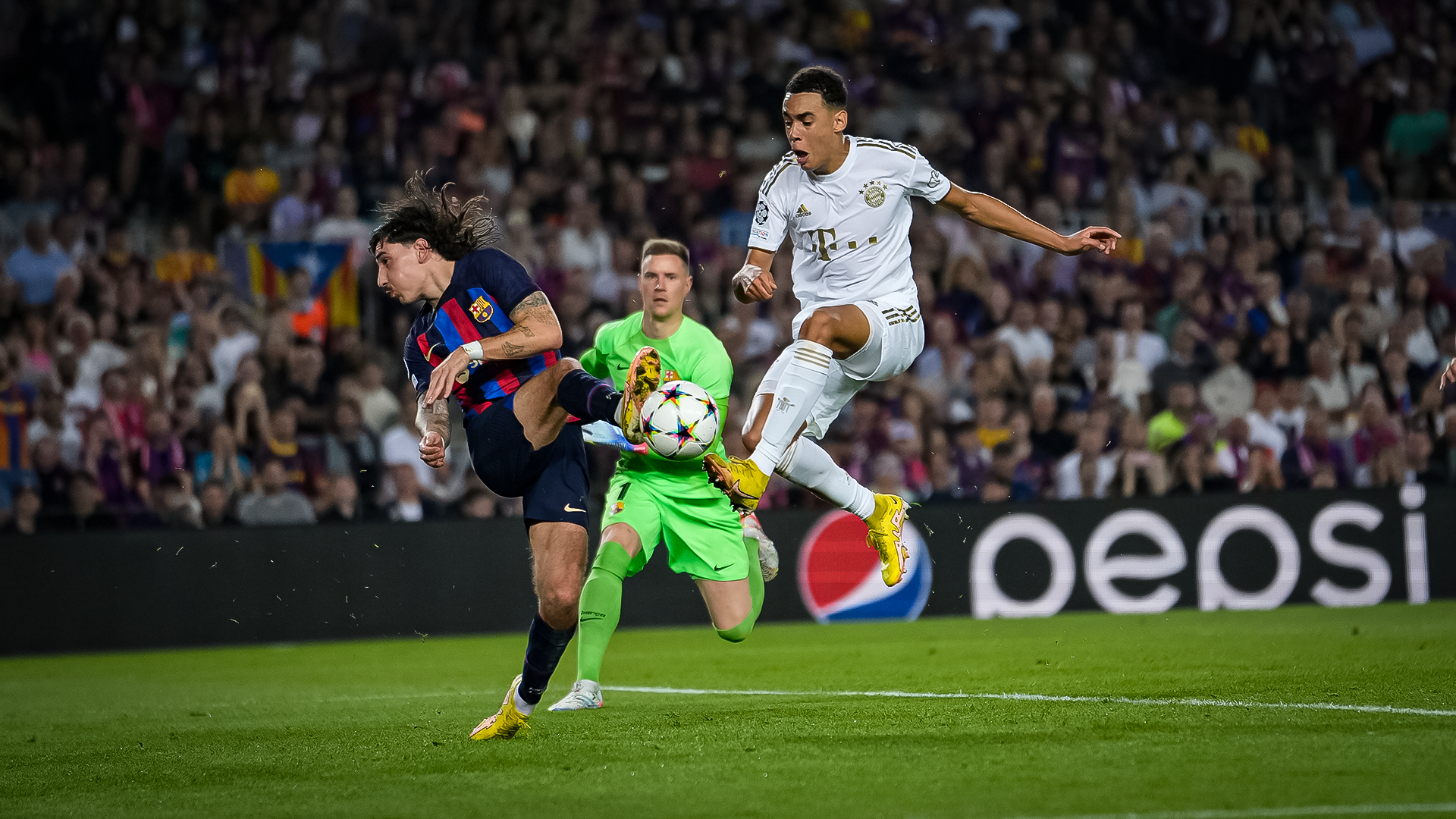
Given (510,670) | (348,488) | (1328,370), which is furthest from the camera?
(1328,370)

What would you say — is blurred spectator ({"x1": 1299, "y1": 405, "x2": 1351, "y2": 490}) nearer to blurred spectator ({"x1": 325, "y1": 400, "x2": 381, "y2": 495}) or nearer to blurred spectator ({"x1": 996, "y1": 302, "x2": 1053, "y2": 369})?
blurred spectator ({"x1": 996, "y1": 302, "x2": 1053, "y2": 369})

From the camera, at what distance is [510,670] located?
404 inches

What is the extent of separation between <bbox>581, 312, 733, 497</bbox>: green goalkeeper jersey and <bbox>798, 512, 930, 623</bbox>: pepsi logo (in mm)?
4573

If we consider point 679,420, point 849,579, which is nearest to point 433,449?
point 679,420

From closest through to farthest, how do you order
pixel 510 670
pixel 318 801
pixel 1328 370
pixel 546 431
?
1. pixel 318 801
2. pixel 546 431
3. pixel 510 670
4. pixel 1328 370

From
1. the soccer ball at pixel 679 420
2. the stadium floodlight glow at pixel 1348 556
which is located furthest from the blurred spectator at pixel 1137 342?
the soccer ball at pixel 679 420

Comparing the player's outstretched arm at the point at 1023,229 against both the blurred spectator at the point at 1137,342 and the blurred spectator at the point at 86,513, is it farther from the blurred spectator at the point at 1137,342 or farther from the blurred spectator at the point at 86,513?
the blurred spectator at the point at 86,513

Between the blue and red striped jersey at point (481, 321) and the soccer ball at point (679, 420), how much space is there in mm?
483

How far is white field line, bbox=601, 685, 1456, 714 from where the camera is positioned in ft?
21.5

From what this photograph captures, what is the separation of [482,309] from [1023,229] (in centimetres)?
236

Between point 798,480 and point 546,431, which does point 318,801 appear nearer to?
point 546,431

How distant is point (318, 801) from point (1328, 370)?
35.2 ft

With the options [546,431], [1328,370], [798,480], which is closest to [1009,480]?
[1328,370]

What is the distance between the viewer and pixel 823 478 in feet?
24.3
